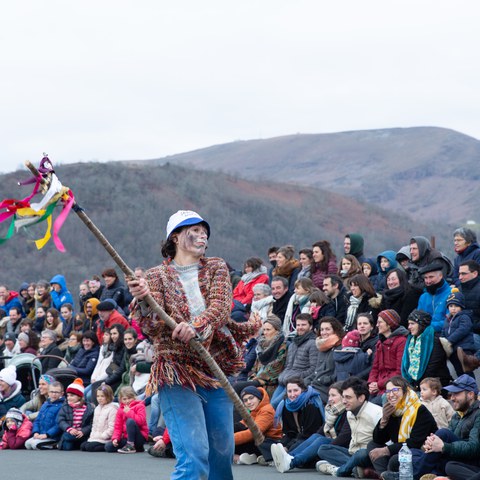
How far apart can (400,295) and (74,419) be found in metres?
4.87

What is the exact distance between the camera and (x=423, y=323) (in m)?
11.2

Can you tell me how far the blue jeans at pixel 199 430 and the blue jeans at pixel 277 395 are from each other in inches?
232

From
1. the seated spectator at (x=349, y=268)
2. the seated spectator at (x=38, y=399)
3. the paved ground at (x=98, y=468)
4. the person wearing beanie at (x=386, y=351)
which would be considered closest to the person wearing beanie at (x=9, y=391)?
the seated spectator at (x=38, y=399)

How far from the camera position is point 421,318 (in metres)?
11.2

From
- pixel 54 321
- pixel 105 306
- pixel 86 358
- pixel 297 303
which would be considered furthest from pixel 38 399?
pixel 297 303

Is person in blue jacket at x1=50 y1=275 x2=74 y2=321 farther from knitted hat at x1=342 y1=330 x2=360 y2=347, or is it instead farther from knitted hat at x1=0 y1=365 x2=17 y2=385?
knitted hat at x1=342 y1=330 x2=360 y2=347

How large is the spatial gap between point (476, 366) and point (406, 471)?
76.0 inches

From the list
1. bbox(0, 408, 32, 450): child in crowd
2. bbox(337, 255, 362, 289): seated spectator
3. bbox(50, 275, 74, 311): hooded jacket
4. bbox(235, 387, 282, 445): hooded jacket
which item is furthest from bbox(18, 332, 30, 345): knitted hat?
bbox(235, 387, 282, 445): hooded jacket

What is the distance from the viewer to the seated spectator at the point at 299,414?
11766 millimetres

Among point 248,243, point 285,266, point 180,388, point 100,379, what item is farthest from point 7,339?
point 248,243

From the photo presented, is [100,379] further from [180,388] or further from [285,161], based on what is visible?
[285,161]

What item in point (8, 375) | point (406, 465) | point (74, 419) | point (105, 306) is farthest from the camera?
point (105, 306)

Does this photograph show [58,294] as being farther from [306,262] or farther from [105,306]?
[306,262]

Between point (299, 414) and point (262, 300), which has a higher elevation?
point (262, 300)
